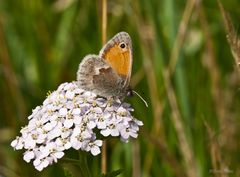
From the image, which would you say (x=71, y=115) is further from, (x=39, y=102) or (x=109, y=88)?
(x=39, y=102)

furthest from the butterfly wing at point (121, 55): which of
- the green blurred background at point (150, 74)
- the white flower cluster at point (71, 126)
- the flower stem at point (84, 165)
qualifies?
the green blurred background at point (150, 74)

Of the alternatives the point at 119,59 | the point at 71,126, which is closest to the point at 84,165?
the point at 71,126

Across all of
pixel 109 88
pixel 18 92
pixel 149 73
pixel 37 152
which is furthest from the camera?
pixel 18 92

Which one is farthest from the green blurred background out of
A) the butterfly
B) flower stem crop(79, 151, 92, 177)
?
flower stem crop(79, 151, 92, 177)

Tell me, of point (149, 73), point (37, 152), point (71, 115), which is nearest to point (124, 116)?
point (71, 115)

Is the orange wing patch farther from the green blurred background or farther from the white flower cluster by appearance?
the green blurred background

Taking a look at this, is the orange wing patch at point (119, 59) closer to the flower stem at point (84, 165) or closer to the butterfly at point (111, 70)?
the butterfly at point (111, 70)
